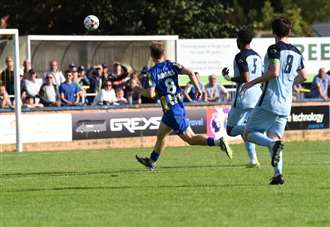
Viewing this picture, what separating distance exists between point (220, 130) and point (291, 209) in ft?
50.7

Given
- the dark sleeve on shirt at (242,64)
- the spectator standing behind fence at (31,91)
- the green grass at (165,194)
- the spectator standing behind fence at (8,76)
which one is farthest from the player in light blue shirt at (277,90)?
the spectator standing behind fence at (8,76)

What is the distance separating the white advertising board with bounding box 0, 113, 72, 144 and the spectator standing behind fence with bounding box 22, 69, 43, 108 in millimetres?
741

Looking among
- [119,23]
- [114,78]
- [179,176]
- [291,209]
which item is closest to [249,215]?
[291,209]

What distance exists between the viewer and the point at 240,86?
16.3 metres

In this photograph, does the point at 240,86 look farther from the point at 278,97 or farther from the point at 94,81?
the point at 94,81

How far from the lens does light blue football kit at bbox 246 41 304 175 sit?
13508 millimetres

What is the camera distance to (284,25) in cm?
1327

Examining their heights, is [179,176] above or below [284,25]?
below

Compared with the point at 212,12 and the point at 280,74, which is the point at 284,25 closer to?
the point at 280,74

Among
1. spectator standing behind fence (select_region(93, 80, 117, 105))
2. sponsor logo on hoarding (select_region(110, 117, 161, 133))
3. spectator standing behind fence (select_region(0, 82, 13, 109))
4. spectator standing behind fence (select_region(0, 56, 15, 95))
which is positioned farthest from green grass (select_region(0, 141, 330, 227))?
spectator standing behind fence (select_region(93, 80, 117, 105))

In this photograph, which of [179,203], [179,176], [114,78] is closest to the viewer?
[179,203]

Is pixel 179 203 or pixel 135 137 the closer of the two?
pixel 179 203

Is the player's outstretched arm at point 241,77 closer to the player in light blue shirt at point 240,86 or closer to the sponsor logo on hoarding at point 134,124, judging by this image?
the player in light blue shirt at point 240,86

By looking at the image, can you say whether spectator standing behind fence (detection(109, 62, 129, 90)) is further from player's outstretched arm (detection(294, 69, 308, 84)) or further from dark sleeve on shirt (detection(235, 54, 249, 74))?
player's outstretched arm (detection(294, 69, 308, 84))
